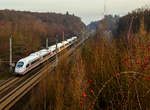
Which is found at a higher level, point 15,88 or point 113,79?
point 113,79

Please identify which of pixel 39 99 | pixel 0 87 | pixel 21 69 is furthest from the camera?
pixel 21 69

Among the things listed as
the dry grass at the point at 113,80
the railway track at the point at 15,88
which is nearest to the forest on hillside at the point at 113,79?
the dry grass at the point at 113,80

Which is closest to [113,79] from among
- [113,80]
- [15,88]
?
[113,80]

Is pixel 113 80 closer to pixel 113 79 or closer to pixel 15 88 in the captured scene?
pixel 113 79

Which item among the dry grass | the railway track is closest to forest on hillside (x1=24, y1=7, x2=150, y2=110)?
the dry grass

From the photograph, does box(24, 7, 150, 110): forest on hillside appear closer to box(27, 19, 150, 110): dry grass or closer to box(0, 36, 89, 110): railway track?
box(27, 19, 150, 110): dry grass

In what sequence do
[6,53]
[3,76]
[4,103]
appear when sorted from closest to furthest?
[4,103]
[3,76]
[6,53]

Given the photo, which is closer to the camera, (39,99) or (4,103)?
(39,99)

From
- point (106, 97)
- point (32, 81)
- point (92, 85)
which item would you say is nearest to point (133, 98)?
point (106, 97)

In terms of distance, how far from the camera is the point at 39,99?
15.1 feet

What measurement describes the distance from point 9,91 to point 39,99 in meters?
6.28

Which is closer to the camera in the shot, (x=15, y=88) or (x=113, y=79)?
(x=113, y=79)

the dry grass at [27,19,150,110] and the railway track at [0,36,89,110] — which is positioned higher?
the dry grass at [27,19,150,110]

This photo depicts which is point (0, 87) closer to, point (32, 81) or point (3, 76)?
point (32, 81)
